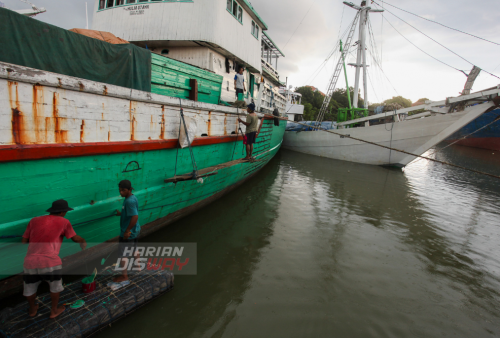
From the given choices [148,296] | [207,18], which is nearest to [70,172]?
[148,296]

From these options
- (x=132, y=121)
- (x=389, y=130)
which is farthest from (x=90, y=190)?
(x=389, y=130)

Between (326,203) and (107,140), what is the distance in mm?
6042

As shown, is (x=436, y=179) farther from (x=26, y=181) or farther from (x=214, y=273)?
(x=26, y=181)

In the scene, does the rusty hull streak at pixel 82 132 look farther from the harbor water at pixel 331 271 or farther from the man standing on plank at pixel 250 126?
the man standing on plank at pixel 250 126

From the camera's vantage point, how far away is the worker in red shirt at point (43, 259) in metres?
2.37

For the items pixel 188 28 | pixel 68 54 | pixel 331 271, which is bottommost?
pixel 331 271

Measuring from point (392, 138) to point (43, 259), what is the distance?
15.7 metres

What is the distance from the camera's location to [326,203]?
7.42 m

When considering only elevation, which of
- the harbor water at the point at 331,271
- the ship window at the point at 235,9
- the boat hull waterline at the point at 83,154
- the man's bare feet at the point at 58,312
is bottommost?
the harbor water at the point at 331,271

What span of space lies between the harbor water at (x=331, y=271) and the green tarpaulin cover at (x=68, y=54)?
2.95m

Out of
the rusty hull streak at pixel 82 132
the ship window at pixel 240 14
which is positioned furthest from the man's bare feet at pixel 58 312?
the ship window at pixel 240 14

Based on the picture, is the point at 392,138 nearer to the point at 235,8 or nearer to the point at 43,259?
the point at 235,8

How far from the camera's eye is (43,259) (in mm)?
2379

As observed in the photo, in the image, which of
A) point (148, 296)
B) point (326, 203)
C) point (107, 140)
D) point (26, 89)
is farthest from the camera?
point (326, 203)
